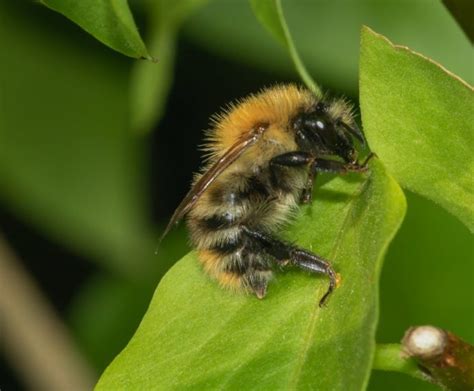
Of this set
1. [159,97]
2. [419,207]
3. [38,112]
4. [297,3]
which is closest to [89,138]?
[38,112]

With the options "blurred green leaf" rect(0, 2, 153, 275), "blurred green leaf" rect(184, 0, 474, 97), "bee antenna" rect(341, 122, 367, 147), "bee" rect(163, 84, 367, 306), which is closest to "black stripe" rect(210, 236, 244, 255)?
"bee" rect(163, 84, 367, 306)

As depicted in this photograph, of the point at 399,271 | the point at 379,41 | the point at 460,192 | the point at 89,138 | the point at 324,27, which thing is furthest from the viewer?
the point at 89,138

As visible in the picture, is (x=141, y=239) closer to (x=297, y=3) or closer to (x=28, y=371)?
(x=28, y=371)

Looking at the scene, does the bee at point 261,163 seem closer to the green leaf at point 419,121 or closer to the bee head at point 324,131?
the bee head at point 324,131

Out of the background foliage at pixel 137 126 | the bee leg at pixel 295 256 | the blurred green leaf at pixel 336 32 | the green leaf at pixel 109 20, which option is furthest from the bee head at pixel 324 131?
the blurred green leaf at pixel 336 32

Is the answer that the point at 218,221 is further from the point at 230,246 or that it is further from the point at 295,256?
the point at 295,256
